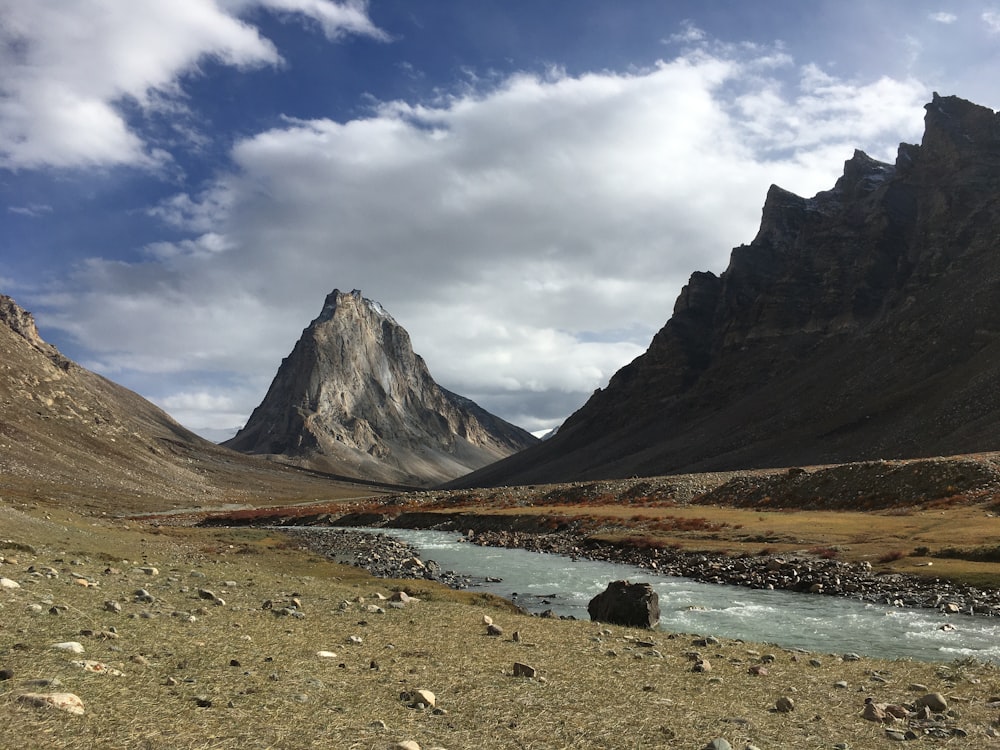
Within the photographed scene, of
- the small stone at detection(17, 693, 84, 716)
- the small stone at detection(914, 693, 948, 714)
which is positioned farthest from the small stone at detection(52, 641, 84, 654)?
the small stone at detection(914, 693, 948, 714)

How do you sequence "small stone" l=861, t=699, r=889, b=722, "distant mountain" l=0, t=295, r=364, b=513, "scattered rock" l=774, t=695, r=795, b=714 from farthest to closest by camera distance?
1. "distant mountain" l=0, t=295, r=364, b=513
2. "scattered rock" l=774, t=695, r=795, b=714
3. "small stone" l=861, t=699, r=889, b=722

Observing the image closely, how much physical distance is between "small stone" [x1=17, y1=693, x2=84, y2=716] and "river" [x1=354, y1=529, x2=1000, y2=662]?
1822 centimetres

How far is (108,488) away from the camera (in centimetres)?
14225

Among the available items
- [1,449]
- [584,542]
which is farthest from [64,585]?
[1,449]

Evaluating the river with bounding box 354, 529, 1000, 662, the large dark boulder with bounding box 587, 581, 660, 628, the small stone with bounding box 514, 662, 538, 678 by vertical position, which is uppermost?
the small stone with bounding box 514, 662, 538, 678

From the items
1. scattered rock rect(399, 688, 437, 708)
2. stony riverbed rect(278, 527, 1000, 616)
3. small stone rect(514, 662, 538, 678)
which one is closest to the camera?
scattered rock rect(399, 688, 437, 708)

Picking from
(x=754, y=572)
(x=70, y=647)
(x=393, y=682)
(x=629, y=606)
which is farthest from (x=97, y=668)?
(x=754, y=572)

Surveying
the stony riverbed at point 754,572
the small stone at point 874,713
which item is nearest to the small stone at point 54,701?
the small stone at point 874,713

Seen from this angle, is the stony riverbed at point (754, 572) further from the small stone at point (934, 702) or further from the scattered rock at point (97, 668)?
the scattered rock at point (97, 668)

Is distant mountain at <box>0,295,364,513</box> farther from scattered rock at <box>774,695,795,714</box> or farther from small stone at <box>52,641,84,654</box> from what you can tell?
scattered rock at <box>774,695,795,714</box>

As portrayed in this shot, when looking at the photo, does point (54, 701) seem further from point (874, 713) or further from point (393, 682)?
point (874, 713)

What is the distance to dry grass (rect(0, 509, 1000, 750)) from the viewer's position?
852 cm

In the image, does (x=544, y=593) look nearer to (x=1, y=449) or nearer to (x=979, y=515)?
(x=979, y=515)

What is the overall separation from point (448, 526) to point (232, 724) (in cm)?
8117
